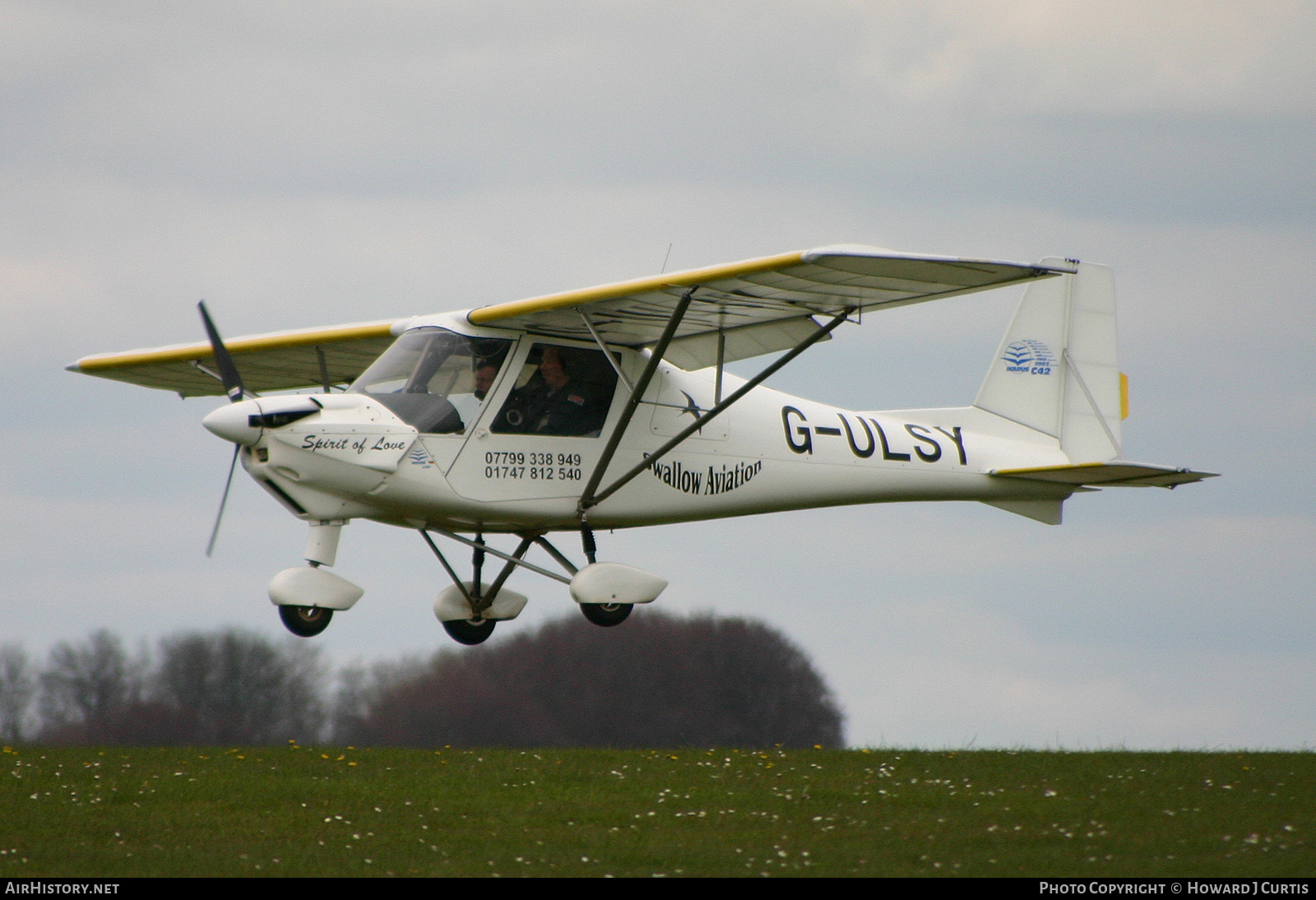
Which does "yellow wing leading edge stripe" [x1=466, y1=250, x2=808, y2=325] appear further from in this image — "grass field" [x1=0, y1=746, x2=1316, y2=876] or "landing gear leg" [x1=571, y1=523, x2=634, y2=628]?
"grass field" [x1=0, y1=746, x2=1316, y2=876]

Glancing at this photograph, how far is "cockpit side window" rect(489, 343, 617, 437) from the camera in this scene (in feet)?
49.7

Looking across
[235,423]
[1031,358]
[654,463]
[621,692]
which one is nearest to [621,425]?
[654,463]

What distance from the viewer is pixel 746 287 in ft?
47.7

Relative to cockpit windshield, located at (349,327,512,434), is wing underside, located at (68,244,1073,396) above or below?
above

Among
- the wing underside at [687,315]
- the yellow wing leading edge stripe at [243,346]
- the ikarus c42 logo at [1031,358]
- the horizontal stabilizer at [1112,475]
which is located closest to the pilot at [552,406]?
the wing underside at [687,315]

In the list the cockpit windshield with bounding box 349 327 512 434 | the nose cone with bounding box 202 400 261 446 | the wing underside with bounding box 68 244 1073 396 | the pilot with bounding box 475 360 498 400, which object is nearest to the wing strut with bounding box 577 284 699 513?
the wing underside with bounding box 68 244 1073 396

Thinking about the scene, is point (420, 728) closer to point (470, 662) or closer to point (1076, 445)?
point (470, 662)

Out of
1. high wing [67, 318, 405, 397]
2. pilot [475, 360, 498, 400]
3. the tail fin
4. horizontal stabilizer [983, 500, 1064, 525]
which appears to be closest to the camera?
pilot [475, 360, 498, 400]

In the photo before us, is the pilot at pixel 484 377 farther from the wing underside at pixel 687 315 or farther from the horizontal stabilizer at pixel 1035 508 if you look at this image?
the horizontal stabilizer at pixel 1035 508

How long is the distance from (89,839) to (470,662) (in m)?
12.0

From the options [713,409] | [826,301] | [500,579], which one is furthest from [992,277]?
[500,579]

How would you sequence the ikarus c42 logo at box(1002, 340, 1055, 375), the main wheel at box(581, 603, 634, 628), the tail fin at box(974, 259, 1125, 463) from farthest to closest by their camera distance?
the ikarus c42 logo at box(1002, 340, 1055, 375), the tail fin at box(974, 259, 1125, 463), the main wheel at box(581, 603, 634, 628)

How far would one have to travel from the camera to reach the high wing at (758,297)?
530 inches

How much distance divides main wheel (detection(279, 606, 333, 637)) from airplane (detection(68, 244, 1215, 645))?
18mm
